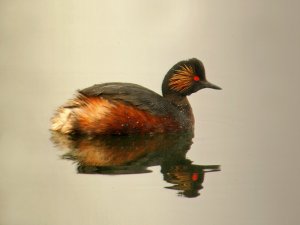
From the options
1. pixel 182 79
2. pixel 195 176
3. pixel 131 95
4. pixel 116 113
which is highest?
pixel 182 79

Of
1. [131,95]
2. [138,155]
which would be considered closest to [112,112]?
[131,95]

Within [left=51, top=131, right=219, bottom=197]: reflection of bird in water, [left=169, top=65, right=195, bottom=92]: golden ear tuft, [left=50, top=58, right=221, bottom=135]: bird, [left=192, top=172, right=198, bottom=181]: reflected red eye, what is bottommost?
[left=192, top=172, right=198, bottom=181]: reflected red eye

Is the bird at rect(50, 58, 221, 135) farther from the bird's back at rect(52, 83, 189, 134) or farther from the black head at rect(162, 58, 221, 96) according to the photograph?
the black head at rect(162, 58, 221, 96)

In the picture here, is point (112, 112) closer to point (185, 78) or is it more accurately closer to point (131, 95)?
point (131, 95)

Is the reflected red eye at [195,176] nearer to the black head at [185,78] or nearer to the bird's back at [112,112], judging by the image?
the bird's back at [112,112]

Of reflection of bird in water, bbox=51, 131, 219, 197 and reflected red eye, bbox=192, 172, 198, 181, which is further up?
reflection of bird in water, bbox=51, 131, 219, 197

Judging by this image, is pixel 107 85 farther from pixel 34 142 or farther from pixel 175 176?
pixel 175 176

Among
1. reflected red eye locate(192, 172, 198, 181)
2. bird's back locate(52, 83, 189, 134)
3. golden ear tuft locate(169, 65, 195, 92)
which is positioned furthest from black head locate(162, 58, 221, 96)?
reflected red eye locate(192, 172, 198, 181)
